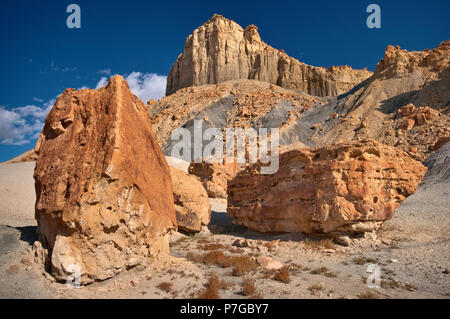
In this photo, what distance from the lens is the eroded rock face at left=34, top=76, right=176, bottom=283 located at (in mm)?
4832

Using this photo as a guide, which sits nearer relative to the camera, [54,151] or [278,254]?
[54,151]

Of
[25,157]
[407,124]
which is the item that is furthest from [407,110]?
[25,157]

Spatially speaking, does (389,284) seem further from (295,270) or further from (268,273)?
(268,273)

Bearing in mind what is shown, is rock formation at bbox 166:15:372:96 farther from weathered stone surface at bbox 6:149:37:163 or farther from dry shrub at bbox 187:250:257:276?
dry shrub at bbox 187:250:257:276

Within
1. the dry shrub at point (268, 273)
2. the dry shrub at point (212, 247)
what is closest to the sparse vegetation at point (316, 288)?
the dry shrub at point (268, 273)

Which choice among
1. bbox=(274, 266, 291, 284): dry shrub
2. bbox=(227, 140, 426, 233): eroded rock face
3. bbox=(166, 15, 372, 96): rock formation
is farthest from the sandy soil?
bbox=(166, 15, 372, 96): rock formation

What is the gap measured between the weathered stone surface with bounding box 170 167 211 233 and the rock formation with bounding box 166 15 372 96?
5197 cm

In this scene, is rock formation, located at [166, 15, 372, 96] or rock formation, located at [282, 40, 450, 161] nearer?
rock formation, located at [282, 40, 450, 161]

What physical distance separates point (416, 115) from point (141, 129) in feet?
95.0

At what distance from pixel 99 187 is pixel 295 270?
4414 mm

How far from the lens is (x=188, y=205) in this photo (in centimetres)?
1085

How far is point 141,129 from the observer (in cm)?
630
